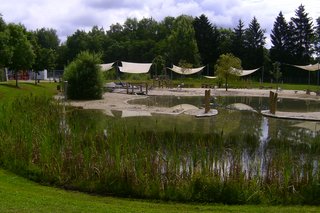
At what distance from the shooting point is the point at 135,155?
366 inches

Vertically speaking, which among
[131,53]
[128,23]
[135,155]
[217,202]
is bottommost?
[217,202]

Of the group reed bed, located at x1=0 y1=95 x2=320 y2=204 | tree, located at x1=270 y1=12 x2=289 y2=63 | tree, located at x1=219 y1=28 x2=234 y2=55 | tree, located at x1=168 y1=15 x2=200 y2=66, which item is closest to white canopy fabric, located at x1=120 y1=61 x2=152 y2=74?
tree, located at x1=168 y1=15 x2=200 y2=66

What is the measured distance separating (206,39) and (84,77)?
47220mm

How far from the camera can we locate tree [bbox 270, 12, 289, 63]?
73938 mm

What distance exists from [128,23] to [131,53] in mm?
23543

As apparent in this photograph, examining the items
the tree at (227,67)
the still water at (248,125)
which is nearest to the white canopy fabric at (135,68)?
the tree at (227,67)

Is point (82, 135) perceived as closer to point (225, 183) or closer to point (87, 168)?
point (87, 168)

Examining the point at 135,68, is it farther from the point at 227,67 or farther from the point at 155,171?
the point at 155,171

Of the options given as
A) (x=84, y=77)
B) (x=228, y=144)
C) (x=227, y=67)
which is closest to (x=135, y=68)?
(x=227, y=67)

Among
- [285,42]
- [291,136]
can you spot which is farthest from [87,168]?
[285,42]

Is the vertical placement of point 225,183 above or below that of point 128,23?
below

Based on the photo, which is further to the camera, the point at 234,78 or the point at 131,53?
the point at 131,53

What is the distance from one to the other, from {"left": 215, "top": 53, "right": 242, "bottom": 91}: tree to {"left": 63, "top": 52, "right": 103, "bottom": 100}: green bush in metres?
20.3

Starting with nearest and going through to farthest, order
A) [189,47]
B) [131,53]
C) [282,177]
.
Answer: [282,177], [189,47], [131,53]
